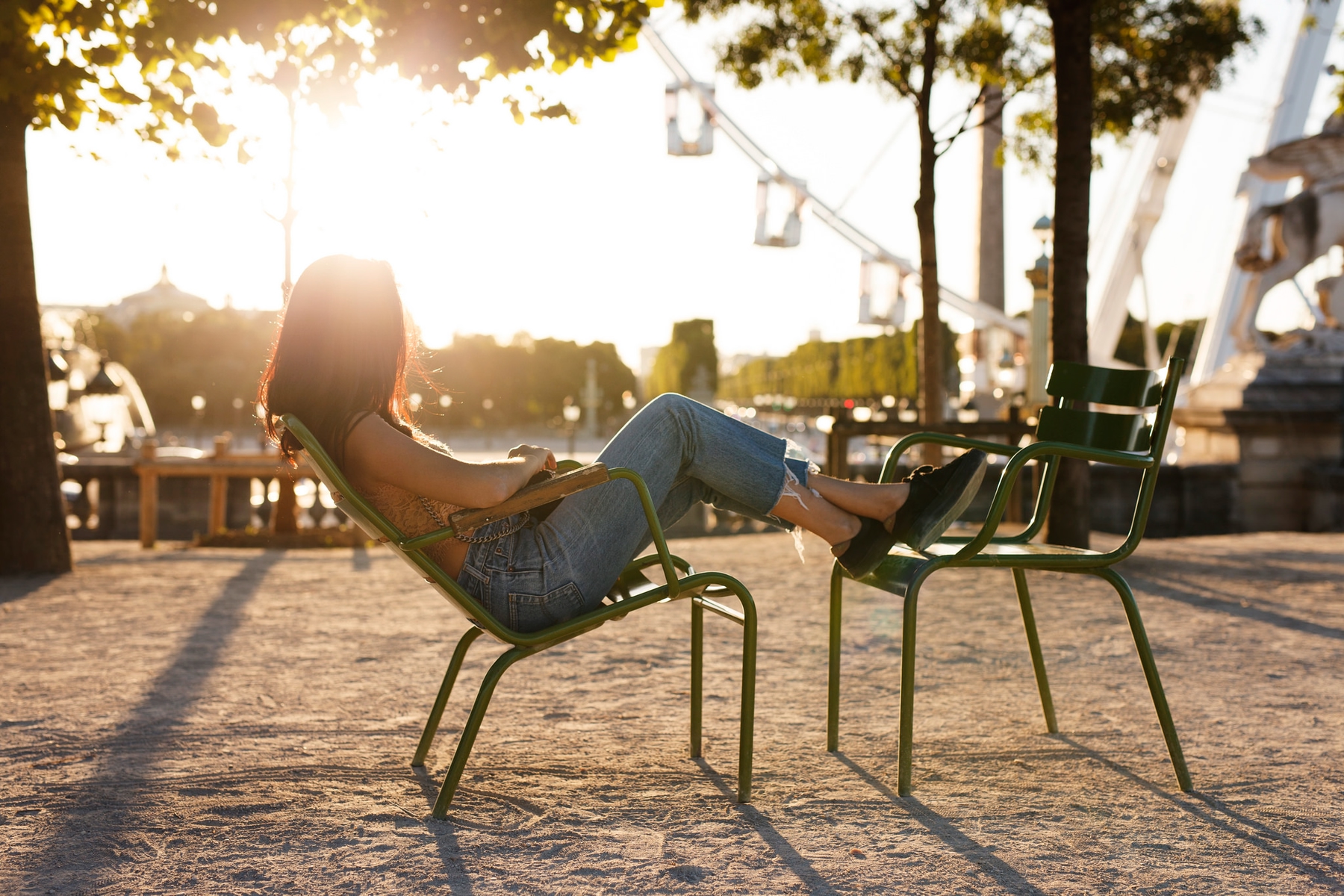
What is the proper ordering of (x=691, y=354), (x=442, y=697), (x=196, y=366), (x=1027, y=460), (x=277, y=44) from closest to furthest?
1. (x=1027, y=460)
2. (x=442, y=697)
3. (x=277, y=44)
4. (x=196, y=366)
5. (x=691, y=354)

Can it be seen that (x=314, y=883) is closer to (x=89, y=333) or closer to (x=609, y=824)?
(x=609, y=824)

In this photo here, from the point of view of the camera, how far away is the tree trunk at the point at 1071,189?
7145 mm

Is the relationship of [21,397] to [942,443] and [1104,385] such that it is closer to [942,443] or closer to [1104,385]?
[942,443]

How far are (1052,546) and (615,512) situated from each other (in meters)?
1.18

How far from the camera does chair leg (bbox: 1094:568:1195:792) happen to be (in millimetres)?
2754

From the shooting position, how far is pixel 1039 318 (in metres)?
10.1

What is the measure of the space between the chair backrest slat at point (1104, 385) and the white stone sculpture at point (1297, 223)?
1179 cm

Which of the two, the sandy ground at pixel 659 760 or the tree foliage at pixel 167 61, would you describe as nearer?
the sandy ground at pixel 659 760

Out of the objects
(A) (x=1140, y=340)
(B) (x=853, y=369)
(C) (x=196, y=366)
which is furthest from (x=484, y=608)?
(B) (x=853, y=369)

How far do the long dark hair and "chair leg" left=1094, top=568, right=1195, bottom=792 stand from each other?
1682mm

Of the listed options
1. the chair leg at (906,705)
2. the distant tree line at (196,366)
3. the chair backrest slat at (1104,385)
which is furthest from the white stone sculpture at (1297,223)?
the distant tree line at (196,366)

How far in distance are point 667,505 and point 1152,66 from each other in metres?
6.95

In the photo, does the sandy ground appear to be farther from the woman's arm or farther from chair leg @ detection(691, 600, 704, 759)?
the woman's arm

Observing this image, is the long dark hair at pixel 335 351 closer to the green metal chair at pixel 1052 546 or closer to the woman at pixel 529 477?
the woman at pixel 529 477
